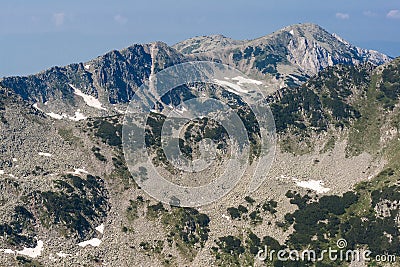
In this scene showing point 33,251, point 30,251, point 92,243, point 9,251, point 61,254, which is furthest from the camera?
point 92,243

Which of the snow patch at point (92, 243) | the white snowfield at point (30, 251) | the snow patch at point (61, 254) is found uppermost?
the snow patch at point (92, 243)

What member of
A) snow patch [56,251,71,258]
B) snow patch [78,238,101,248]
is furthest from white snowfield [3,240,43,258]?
snow patch [78,238,101,248]

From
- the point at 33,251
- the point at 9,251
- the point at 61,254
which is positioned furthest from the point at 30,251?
the point at 61,254

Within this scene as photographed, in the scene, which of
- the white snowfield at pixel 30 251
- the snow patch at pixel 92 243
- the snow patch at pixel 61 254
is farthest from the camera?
the snow patch at pixel 92 243

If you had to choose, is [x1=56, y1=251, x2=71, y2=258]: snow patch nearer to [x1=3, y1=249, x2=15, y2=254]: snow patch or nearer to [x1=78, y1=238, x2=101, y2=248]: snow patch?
[x1=78, y1=238, x2=101, y2=248]: snow patch

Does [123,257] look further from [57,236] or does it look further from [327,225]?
[327,225]

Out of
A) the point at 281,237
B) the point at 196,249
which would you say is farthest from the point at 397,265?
the point at 196,249

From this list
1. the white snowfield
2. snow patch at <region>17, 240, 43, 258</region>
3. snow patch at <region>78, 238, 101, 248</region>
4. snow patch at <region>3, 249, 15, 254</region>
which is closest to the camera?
snow patch at <region>3, 249, 15, 254</region>

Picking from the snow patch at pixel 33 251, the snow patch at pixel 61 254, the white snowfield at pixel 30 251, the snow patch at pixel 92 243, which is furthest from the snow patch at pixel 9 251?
the snow patch at pixel 92 243

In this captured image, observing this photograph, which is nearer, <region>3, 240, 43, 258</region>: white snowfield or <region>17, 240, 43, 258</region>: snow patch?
<region>3, 240, 43, 258</region>: white snowfield

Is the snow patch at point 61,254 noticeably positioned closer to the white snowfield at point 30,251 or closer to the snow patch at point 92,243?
the white snowfield at point 30,251

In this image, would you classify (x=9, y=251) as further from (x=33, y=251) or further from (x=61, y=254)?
(x=61, y=254)

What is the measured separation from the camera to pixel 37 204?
656ft

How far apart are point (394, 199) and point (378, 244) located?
2196cm
